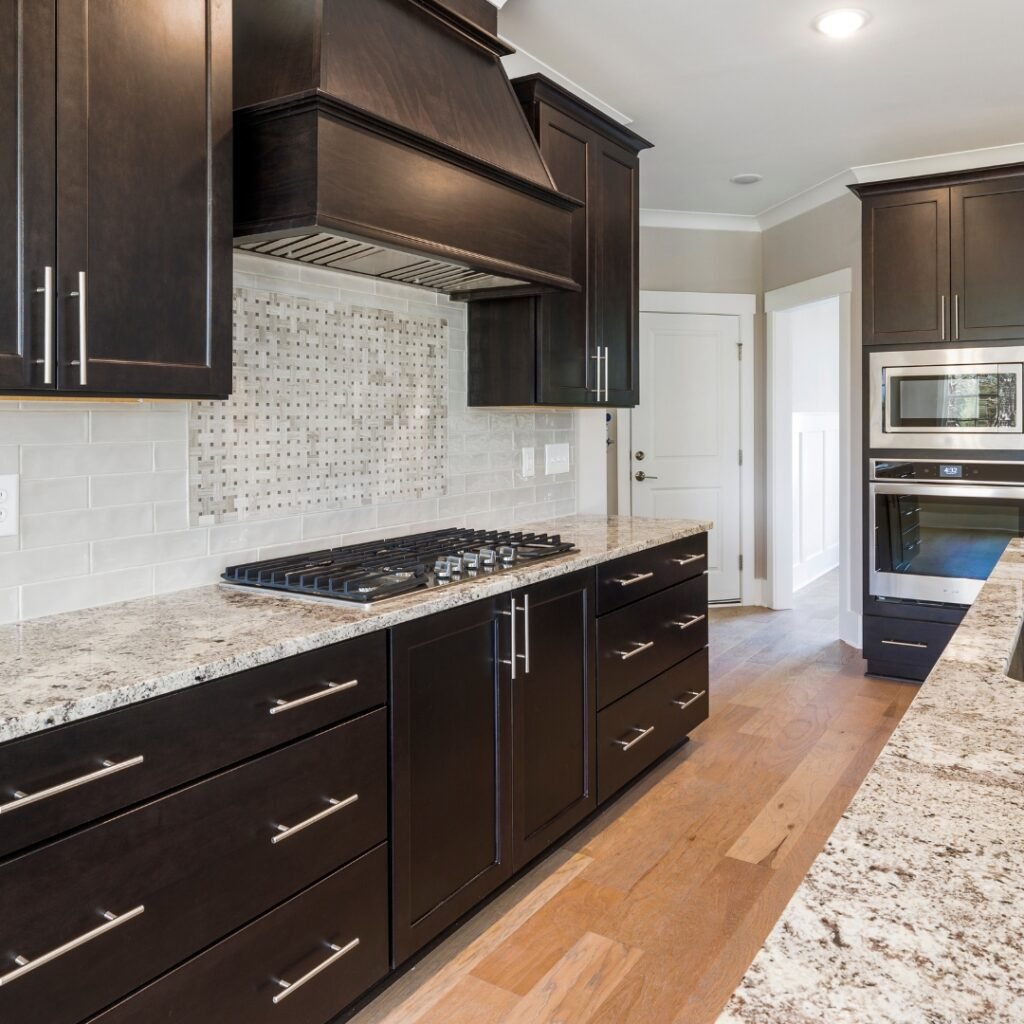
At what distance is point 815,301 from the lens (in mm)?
5211

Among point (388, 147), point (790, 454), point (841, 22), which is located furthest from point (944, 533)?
point (388, 147)

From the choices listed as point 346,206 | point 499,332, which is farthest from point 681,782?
point 346,206

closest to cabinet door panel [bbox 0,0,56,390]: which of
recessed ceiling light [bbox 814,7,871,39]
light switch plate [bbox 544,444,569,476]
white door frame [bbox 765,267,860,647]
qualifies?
light switch plate [bbox 544,444,569,476]

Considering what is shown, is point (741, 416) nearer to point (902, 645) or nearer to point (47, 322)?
point (902, 645)

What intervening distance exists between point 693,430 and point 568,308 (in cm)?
291

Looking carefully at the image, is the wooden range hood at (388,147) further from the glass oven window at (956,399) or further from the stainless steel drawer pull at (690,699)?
the glass oven window at (956,399)

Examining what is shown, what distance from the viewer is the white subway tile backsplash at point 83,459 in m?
1.81

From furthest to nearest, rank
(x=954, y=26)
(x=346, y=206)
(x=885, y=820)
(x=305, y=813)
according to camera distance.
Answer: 1. (x=954, y=26)
2. (x=346, y=206)
3. (x=305, y=813)
4. (x=885, y=820)

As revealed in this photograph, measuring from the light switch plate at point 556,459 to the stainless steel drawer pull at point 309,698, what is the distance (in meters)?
1.99

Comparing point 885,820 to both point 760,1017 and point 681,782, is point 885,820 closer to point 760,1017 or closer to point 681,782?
point 760,1017

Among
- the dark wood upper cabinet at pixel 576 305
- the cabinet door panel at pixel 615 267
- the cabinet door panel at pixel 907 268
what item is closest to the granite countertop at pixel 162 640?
the dark wood upper cabinet at pixel 576 305

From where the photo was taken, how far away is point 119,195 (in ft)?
5.24

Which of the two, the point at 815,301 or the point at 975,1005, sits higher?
the point at 815,301

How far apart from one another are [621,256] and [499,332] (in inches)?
27.2
